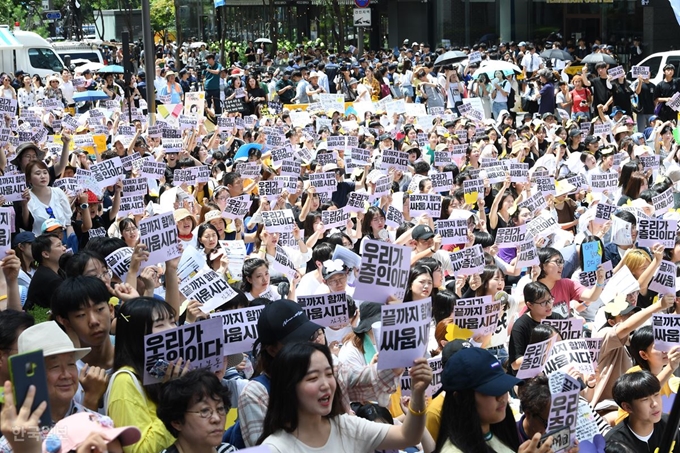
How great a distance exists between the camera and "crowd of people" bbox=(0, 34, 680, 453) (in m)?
4.19

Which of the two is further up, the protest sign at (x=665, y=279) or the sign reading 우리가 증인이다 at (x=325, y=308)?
the sign reading 우리가 증인이다 at (x=325, y=308)

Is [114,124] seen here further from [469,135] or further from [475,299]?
[475,299]

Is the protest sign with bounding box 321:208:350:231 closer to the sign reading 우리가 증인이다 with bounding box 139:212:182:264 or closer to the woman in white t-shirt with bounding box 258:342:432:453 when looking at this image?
the sign reading 우리가 증인이다 with bounding box 139:212:182:264

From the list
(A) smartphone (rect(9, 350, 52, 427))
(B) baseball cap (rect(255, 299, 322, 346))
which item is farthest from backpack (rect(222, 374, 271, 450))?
(A) smartphone (rect(9, 350, 52, 427))

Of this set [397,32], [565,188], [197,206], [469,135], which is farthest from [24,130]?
[397,32]

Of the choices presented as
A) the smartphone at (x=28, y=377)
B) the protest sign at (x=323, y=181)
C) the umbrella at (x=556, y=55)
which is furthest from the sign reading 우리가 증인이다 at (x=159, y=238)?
the umbrella at (x=556, y=55)

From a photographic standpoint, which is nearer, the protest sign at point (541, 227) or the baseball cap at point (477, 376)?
the baseball cap at point (477, 376)

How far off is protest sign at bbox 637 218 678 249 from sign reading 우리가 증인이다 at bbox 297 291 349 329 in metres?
3.63

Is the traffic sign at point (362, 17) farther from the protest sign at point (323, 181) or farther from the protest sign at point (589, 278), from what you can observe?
the protest sign at point (589, 278)

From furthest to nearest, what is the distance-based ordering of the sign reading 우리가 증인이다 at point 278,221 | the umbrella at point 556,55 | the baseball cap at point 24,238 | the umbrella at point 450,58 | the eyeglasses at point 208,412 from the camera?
the umbrella at point 556,55, the umbrella at point 450,58, the sign reading 우리가 증인이다 at point 278,221, the baseball cap at point 24,238, the eyeglasses at point 208,412

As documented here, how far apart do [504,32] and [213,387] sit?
34682 millimetres

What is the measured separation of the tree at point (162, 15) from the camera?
62750 mm

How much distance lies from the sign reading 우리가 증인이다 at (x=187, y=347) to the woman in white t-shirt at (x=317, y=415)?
0.66 m

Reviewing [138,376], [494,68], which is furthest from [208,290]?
[494,68]
